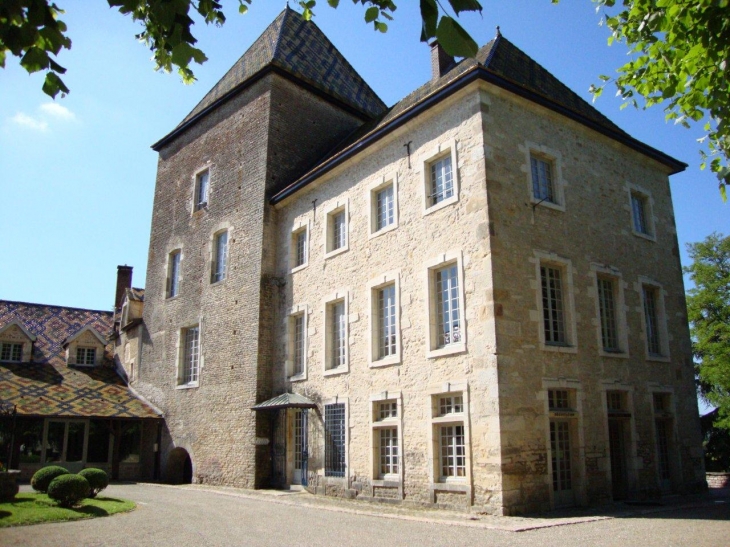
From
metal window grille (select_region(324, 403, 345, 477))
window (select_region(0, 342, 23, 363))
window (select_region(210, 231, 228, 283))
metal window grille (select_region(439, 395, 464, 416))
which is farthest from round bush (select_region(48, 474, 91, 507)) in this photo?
window (select_region(0, 342, 23, 363))

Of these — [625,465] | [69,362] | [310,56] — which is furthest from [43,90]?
[69,362]

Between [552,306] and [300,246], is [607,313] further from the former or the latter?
[300,246]

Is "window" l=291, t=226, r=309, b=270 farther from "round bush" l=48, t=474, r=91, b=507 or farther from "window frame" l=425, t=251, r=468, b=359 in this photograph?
"round bush" l=48, t=474, r=91, b=507

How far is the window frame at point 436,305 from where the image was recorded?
1107 cm

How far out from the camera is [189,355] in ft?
62.4

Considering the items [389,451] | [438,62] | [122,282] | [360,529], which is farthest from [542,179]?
[122,282]

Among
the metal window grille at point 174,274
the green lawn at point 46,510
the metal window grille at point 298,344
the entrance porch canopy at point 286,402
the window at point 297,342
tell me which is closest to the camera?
the green lawn at point 46,510

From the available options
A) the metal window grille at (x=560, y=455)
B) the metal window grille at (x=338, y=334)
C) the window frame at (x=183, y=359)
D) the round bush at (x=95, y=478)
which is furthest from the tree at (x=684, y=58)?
the window frame at (x=183, y=359)

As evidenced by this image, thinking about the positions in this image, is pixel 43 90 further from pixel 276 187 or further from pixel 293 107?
pixel 293 107

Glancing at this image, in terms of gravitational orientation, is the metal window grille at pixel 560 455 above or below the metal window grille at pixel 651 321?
below

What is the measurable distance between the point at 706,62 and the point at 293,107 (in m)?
13.7

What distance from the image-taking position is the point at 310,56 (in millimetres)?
20359

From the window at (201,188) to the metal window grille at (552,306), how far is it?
11559 millimetres

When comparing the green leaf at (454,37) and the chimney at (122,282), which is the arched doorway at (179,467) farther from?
the green leaf at (454,37)
